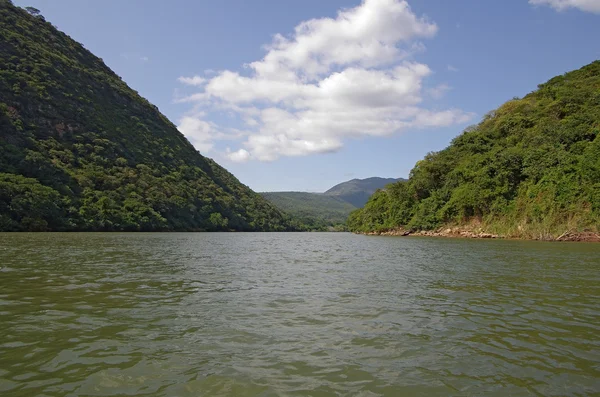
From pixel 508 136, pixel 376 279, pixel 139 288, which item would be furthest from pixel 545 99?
pixel 139 288

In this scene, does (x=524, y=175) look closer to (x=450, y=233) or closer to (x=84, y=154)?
(x=450, y=233)

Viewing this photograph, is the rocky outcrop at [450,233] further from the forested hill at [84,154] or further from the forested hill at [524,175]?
the forested hill at [84,154]

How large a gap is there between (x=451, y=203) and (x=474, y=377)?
81714 mm

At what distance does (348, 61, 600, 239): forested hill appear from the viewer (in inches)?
2213

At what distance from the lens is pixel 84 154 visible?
10544 cm

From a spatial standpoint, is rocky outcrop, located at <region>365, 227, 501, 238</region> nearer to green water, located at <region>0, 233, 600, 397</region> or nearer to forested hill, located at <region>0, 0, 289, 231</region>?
green water, located at <region>0, 233, 600, 397</region>

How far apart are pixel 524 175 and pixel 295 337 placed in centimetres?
7335

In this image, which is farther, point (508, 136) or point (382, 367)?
point (508, 136)

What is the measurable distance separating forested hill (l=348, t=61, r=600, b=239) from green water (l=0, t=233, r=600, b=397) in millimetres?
47791

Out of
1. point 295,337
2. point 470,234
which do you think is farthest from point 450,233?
point 295,337

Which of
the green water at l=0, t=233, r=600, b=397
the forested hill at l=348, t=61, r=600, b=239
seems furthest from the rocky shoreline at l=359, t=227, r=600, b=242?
the green water at l=0, t=233, r=600, b=397

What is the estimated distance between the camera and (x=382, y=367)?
7227mm

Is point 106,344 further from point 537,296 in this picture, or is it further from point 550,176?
point 550,176

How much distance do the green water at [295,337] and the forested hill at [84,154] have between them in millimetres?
71853
